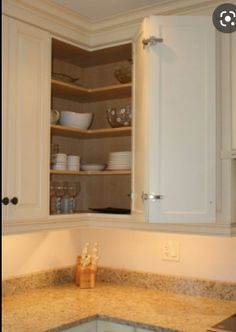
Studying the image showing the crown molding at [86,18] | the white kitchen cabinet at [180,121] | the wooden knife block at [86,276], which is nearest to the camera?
the white kitchen cabinet at [180,121]

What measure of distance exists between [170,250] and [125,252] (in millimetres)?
327

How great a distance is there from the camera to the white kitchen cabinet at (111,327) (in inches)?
74.0

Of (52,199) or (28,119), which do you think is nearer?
(28,119)

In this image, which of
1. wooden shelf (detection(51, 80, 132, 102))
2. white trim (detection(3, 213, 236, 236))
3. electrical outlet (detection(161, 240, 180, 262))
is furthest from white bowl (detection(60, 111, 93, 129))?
electrical outlet (detection(161, 240, 180, 262))

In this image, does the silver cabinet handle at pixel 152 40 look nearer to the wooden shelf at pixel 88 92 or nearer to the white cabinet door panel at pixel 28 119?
the wooden shelf at pixel 88 92

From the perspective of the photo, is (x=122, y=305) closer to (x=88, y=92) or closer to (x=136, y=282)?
(x=136, y=282)

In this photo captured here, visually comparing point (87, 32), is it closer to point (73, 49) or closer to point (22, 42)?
point (73, 49)

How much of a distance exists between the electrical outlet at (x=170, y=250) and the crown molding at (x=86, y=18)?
3.91 feet

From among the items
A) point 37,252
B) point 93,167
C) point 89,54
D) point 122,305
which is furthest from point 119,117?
point 122,305

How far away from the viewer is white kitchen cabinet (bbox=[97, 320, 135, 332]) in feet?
6.17

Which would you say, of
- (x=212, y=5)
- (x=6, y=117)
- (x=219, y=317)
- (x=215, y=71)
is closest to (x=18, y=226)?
(x=6, y=117)

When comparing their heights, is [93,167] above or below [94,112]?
below

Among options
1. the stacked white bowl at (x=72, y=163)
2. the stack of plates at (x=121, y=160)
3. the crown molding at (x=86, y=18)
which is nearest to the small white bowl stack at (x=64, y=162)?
the stacked white bowl at (x=72, y=163)

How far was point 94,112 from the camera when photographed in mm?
2754
